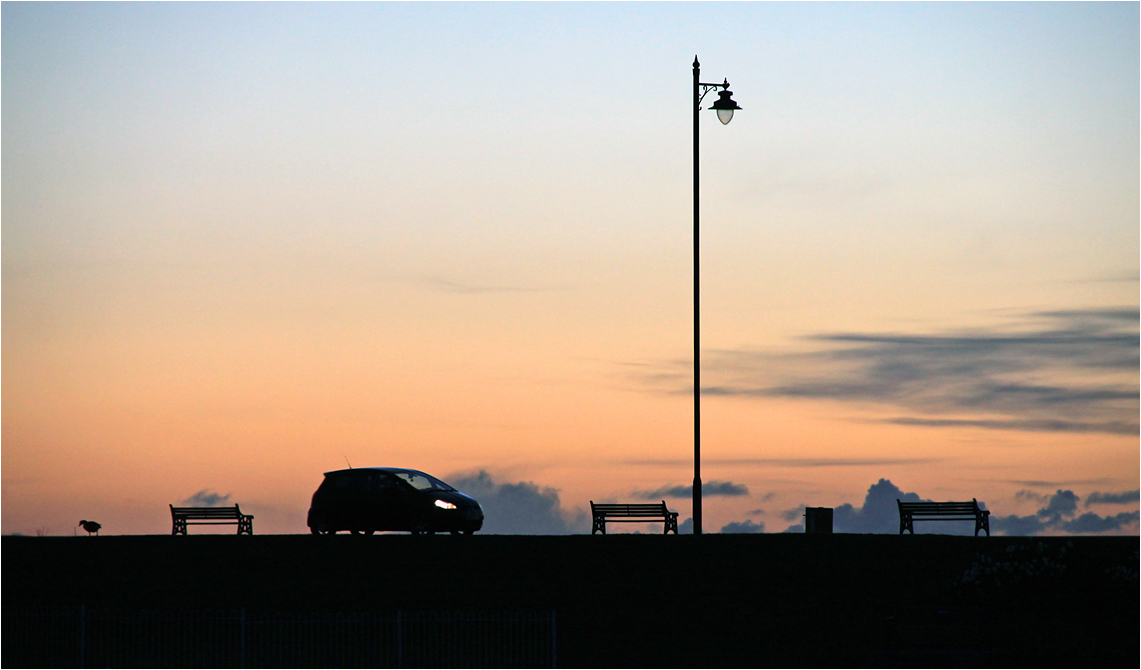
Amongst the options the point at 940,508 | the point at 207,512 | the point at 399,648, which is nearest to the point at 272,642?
the point at 399,648

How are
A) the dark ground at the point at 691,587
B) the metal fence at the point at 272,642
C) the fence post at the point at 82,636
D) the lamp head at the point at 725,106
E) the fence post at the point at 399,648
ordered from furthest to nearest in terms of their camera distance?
the lamp head at the point at 725,106 < the dark ground at the point at 691,587 < the metal fence at the point at 272,642 < the fence post at the point at 82,636 < the fence post at the point at 399,648

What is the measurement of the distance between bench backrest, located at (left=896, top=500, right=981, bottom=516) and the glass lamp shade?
10.1 m

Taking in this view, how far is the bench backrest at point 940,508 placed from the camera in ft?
110

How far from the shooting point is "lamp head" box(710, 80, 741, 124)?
100ft

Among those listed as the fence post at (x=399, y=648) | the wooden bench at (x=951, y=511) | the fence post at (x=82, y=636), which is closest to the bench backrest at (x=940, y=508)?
the wooden bench at (x=951, y=511)

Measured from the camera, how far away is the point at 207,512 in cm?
3609

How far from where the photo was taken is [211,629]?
23.6 meters

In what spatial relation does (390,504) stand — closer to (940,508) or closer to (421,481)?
(421,481)

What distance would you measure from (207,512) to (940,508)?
18.0 m

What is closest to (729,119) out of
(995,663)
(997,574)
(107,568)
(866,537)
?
(866,537)

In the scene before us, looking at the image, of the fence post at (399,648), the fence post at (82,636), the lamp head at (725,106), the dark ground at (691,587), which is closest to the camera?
the fence post at (399,648)

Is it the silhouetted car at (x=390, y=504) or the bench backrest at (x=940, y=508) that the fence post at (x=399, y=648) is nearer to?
the silhouetted car at (x=390, y=504)

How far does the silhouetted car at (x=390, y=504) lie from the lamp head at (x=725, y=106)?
989 cm

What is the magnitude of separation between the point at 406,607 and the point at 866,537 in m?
9.94
